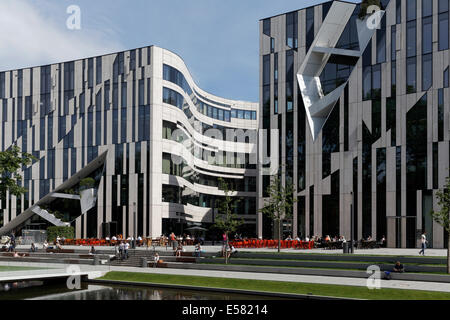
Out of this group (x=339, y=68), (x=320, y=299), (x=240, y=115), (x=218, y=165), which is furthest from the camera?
(x=240, y=115)

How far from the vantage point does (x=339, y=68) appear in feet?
178

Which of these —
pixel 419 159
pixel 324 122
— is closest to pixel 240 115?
pixel 324 122

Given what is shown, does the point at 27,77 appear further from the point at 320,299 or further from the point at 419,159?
the point at 320,299

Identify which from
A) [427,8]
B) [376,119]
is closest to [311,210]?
[376,119]

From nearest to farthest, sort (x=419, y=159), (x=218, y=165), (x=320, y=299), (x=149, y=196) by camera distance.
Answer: (x=320, y=299) → (x=419, y=159) → (x=149, y=196) → (x=218, y=165)

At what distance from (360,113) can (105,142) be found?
32.4 m

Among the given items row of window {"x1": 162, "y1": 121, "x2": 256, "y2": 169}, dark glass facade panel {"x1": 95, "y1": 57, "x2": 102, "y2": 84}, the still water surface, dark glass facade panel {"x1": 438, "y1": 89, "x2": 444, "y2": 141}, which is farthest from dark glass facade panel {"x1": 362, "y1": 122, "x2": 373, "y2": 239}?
dark glass facade panel {"x1": 95, "y1": 57, "x2": 102, "y2": 84}

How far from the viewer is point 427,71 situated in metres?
48.2

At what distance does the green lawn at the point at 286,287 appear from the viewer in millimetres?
23984

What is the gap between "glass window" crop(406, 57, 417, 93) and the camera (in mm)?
48906

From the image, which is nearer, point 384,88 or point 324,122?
point 384,88

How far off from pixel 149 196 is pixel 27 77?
25.1m

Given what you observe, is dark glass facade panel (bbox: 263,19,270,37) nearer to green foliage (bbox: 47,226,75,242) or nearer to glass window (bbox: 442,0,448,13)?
glass window (bbox: 442,0,448,13)

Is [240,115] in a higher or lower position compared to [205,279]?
higher
